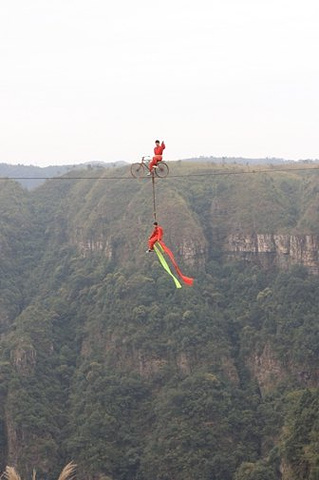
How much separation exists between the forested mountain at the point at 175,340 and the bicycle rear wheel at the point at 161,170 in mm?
21648

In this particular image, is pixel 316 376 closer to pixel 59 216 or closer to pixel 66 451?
pixel 66 451

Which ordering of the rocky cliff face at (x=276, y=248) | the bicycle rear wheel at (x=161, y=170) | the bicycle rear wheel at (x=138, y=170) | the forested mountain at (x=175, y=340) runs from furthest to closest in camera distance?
the rocky cliff face at (x=276, y=248), the forested mountain at (x=175, y=340), the bicycle rear wheel at (x=138, y=170), the bicycle rear wheel at (x=161, y=170)

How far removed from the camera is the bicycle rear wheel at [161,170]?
17.5 meters

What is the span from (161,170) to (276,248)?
152 ft

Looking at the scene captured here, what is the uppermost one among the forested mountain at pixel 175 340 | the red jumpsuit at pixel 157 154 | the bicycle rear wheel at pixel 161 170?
the red jumpsuit at pixel 157 154

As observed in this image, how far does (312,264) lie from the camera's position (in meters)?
58.2

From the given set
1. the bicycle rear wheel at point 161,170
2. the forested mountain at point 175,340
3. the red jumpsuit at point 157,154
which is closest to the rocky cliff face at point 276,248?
the forested mountain at point 175,340

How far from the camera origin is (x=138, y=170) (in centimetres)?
1816

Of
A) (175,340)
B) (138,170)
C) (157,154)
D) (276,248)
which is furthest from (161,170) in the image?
(276,248)

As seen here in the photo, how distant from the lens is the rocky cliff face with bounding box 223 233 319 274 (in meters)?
58.0

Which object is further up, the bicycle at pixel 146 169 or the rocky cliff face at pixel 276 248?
the bicycle at pixel 146 169

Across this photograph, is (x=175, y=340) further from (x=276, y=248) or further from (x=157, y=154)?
(x=157, y=154)

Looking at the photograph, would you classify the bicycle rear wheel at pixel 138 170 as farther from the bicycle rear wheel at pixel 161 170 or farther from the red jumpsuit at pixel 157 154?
the red jumpsuit at pixel 157 154

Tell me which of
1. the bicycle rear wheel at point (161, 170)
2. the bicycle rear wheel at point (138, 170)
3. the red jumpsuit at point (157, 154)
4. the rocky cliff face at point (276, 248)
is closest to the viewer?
the red jumpsuit at point (157, 154)
